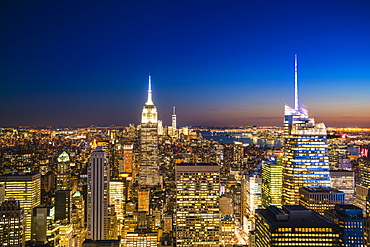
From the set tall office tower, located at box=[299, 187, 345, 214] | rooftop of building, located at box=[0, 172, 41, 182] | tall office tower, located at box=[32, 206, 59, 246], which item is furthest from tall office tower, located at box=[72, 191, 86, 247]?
tall office tower, located at box=[299, 187, 345, 214]

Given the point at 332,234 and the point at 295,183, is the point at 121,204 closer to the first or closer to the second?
the point at 295,183

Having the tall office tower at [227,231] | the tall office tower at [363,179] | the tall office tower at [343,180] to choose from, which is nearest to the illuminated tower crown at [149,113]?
the tall office tower at [227,231]

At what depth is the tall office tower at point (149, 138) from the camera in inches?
1538

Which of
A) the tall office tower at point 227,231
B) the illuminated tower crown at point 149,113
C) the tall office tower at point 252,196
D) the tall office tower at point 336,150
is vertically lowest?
the tall office tower at point 227,231

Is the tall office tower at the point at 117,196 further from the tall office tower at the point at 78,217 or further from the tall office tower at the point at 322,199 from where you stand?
the tall office tower at the point at 322,199

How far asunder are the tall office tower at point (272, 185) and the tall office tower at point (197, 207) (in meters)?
4.91

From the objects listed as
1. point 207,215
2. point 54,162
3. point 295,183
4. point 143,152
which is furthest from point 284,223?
point 143,152

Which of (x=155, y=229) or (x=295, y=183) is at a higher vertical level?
(x=295, y=183)

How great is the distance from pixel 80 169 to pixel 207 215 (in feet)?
31.1

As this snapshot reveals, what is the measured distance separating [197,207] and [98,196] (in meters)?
6.91

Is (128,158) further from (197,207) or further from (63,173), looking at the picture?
(197,207)

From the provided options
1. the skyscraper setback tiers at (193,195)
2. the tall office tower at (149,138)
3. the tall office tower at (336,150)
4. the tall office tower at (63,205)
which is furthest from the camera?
the tall office tower at (149,138)

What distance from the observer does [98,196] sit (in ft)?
79.2

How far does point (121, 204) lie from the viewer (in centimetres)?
2572
